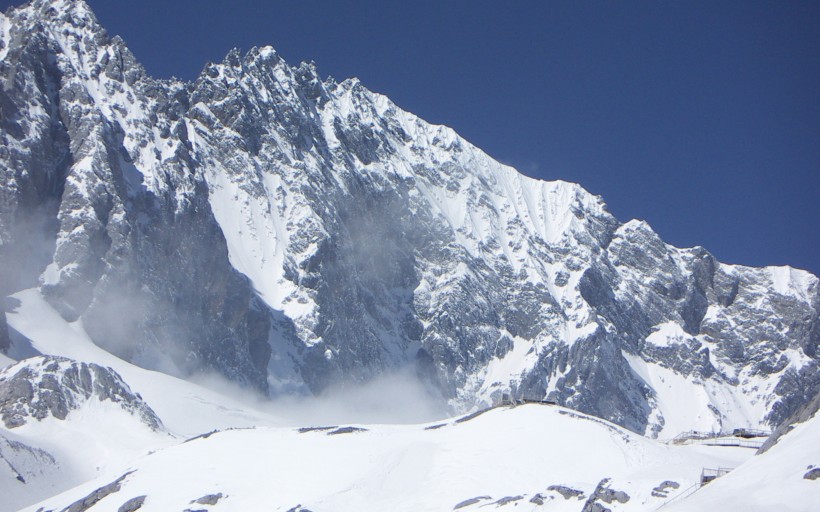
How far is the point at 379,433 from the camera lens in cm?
12250

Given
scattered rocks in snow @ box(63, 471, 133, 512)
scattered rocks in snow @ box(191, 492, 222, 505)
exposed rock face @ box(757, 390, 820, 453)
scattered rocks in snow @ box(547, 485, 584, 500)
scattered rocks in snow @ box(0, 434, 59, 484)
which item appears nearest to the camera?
exposed rock face @ box(757, 390, 820, 453)

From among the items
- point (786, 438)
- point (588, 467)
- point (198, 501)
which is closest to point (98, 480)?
point (198, 501)

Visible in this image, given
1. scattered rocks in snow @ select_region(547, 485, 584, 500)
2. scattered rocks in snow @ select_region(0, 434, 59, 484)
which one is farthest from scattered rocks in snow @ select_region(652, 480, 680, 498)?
scattered rocks in snow @ select_region(0, 434, 59, 484)

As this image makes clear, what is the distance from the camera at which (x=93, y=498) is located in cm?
10862

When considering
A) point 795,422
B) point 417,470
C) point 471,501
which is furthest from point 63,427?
point 795,422

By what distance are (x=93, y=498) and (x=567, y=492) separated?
44.5 meters

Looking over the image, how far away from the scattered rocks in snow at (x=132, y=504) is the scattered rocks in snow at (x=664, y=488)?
1750 inches

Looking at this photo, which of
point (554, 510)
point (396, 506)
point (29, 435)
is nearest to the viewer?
point (554, 510)

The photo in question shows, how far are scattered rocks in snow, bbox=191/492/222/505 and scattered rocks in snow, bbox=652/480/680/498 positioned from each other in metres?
37.9

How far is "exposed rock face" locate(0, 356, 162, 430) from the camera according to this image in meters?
162

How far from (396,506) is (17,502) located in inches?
1969

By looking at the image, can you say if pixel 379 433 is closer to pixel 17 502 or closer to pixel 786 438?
pixel 17 502

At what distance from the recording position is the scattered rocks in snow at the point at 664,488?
82.1m

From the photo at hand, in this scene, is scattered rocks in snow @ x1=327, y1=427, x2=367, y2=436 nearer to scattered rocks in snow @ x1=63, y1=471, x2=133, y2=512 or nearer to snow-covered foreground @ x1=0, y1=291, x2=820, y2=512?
snow-covered foreground @ x1=0, y1=291, x2=820, y2=512
